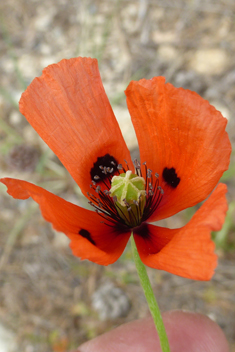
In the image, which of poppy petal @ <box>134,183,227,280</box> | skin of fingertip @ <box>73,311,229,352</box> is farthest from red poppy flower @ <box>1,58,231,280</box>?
skin of fingertip @ <box>73,311,229,352</box>

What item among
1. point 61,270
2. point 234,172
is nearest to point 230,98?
point 234,172

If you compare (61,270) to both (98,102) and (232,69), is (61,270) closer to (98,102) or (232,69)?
(98,102)

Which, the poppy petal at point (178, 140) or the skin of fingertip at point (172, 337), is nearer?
the poppy petal at point (178, 140)

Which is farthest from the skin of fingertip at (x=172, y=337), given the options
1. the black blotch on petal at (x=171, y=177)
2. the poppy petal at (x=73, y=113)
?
the poppy petal at (x=73, y=113)

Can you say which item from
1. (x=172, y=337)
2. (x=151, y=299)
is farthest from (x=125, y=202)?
(x=172, y=337)

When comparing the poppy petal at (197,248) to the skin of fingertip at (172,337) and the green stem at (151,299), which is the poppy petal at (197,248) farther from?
the skin of fingertip at (172,337)

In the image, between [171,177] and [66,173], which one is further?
[66,173]

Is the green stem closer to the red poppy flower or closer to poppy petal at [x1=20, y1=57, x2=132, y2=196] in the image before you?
the red poppy flower

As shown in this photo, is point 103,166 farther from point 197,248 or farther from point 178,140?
point 197,248
